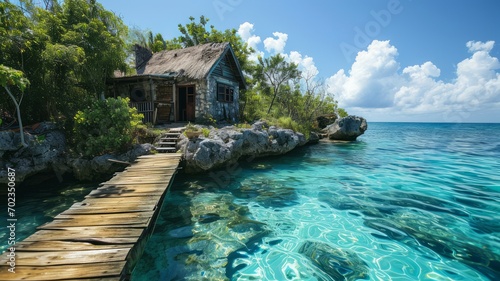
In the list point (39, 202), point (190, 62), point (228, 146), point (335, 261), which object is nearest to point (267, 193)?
point (228, 146)

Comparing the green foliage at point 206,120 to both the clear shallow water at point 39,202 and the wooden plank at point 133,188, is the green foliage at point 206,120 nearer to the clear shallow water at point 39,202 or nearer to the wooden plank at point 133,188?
the clear shallow water at point 39,202

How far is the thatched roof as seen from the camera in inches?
584

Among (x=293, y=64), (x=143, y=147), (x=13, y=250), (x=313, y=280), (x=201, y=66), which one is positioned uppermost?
(x=293, y=64)

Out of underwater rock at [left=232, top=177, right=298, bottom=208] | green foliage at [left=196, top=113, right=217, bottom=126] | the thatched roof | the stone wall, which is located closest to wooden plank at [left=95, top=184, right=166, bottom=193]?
underwater rock at [left=232, top=177, right=298, bottom=208]

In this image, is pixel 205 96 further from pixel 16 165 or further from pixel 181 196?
pixel 16 165

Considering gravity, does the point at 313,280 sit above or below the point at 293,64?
below

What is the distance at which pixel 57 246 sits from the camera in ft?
10.4

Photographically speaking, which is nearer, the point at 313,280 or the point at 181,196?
the point at 313,280

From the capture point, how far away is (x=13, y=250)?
9.66 feet

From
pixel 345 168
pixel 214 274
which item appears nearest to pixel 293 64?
pixel 345 168

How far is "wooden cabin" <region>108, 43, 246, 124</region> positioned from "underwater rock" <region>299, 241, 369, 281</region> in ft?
38.8

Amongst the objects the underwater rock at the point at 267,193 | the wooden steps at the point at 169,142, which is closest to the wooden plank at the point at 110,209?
the underwater rock at the point at 267,193

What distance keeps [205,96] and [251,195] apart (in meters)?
9.23

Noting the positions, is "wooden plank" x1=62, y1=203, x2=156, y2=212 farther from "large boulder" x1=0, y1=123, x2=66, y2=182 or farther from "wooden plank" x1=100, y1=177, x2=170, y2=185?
"large boulder" x1=0, y1=123, x2=66, y2=182
